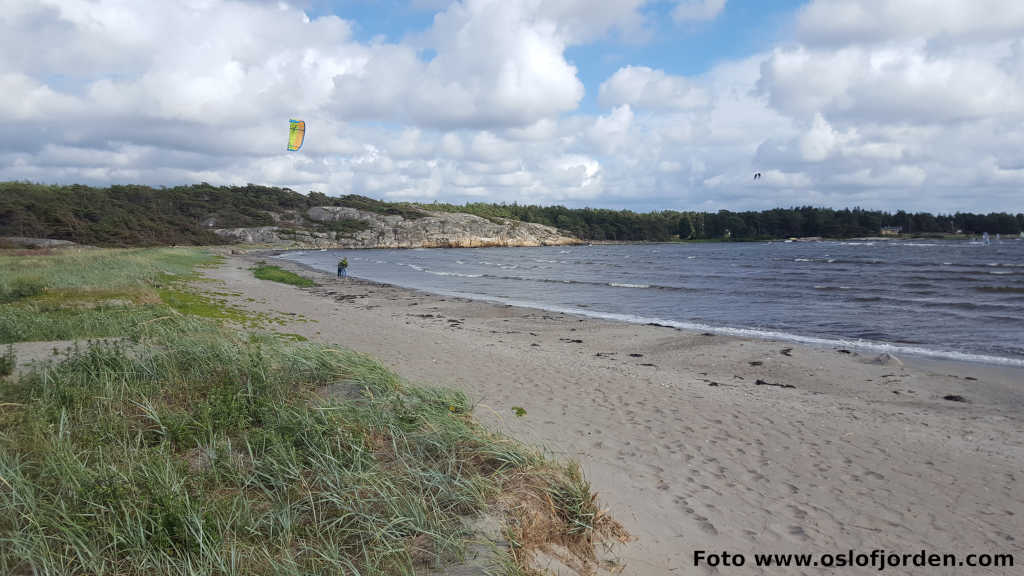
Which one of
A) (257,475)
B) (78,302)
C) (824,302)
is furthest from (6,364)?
(824,302)

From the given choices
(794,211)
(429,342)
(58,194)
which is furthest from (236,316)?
(794,211)

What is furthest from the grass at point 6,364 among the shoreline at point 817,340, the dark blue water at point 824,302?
the dark blue water at point 824,302

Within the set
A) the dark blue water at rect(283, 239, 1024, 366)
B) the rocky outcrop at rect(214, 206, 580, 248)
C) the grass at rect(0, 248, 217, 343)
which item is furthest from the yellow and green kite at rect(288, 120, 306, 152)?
the rocky outcrop at rect(214, 206, 580, 248)

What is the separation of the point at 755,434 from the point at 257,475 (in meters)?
6.07

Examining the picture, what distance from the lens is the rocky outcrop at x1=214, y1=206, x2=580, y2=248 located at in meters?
111

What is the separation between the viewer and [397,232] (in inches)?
5187

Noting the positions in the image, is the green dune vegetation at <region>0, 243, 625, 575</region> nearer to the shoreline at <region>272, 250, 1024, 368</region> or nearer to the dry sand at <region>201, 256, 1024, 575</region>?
the dry sand at <region>201, 256, 1024, 575</region>

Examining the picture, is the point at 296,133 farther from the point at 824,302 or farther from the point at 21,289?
the point at 824,302

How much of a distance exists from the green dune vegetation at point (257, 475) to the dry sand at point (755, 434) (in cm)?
113

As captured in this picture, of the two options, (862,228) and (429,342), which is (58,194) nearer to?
(429,342)

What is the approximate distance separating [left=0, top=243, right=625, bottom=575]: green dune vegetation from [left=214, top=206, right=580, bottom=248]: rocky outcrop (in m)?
105

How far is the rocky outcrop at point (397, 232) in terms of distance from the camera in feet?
364

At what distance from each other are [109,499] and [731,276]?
40.8 m

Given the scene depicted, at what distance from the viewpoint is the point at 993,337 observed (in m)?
15.8
